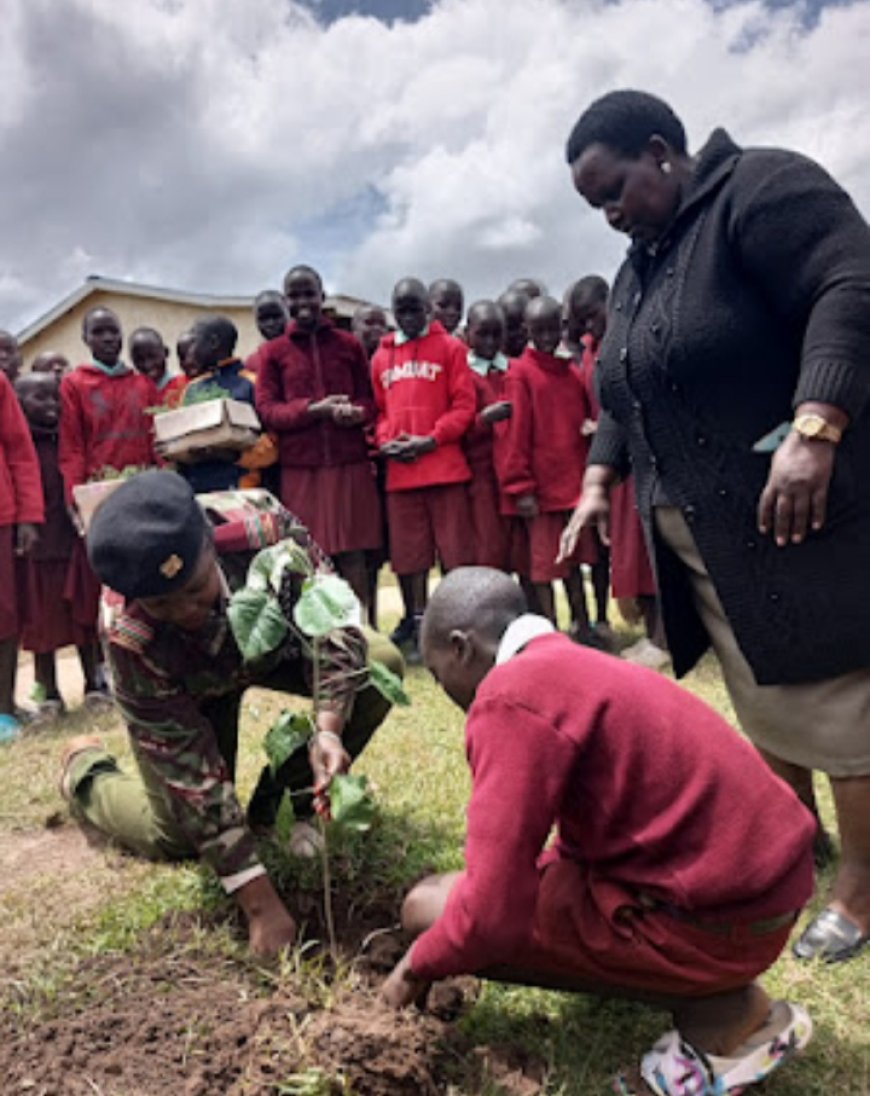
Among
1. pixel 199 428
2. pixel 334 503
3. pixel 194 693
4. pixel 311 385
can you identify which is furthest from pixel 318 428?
pixel 194 693

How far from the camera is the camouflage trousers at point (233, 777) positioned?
3.02 metres

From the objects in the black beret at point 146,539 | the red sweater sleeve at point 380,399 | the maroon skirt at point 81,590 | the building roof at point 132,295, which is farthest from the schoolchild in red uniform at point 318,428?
the building roof at point 132,295

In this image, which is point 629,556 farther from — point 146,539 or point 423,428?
point 146,539

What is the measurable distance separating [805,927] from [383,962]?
3.51ft

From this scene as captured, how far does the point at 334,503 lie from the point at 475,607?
3.98 m

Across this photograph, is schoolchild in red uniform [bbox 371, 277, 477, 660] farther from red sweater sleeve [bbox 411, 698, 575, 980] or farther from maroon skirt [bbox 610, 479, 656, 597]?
red sweater sleeve [bbox 411, 698, 575, 980]

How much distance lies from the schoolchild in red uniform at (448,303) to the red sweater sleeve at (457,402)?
173 cm

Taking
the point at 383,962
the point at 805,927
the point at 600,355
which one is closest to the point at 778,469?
the point at 600,355

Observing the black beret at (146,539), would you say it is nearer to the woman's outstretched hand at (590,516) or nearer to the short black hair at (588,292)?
the woman's outstretched hand at (590,516)

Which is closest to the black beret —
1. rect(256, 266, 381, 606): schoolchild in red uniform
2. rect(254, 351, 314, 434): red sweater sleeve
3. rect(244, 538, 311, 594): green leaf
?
rect(244, 538, 311, 594): green leaf

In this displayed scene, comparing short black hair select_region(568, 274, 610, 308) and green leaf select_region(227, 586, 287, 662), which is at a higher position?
short black hair select_region(568, 274, 610, 308)

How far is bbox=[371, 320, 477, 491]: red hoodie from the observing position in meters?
5.78

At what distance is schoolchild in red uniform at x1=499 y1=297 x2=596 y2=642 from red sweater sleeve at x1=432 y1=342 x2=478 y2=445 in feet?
0.79

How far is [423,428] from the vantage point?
19.0ft
